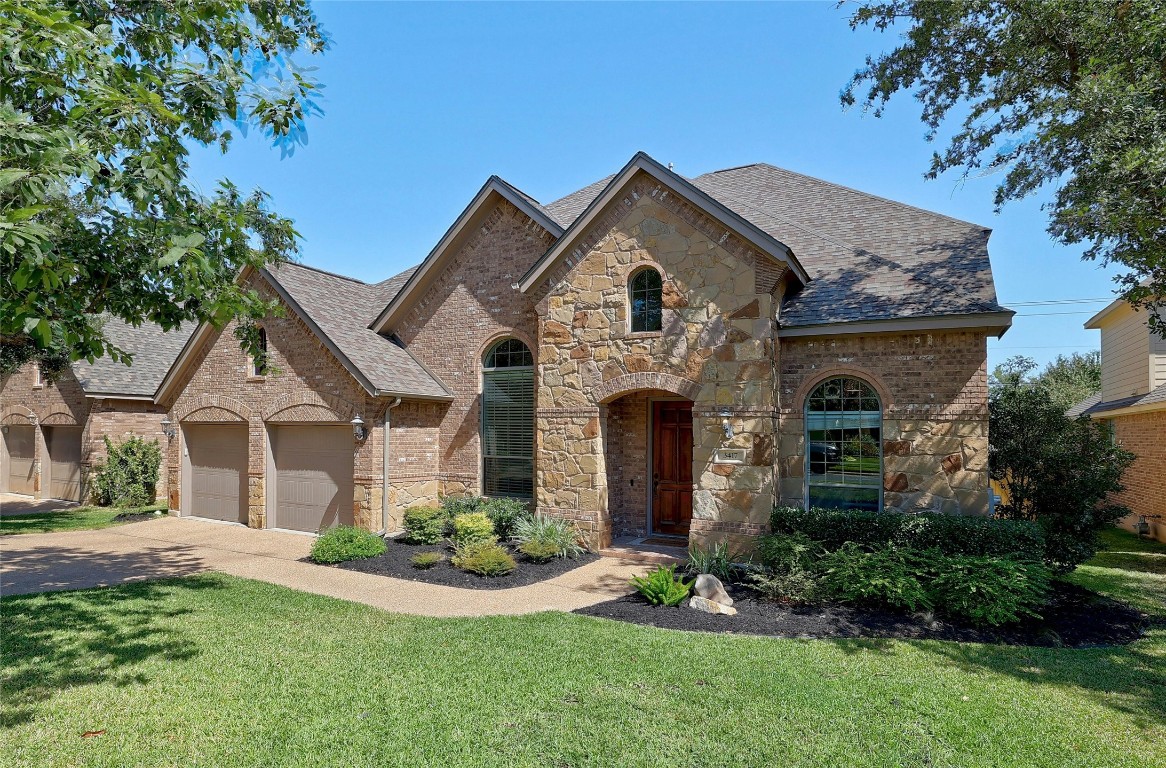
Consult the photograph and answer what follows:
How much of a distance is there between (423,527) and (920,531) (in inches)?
350

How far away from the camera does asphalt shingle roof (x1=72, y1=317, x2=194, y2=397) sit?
19.0 meters

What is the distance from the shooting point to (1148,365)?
16406 mm

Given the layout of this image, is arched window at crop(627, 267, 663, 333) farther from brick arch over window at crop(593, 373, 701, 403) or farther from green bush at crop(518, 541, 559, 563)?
green bush at crop(518, 541, 559, 563)

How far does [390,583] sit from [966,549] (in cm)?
873

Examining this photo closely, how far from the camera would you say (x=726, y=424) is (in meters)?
10.5

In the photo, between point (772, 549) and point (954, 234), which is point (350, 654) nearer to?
point (772, 549)

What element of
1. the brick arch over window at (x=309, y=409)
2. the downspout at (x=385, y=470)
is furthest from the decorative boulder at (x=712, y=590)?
the brick arch over window at (x=309, y=409)

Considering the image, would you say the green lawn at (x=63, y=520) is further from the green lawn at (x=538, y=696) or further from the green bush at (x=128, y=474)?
the green lawn at (x=538, y=696)

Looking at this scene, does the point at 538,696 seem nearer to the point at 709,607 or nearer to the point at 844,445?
the point at 709,607

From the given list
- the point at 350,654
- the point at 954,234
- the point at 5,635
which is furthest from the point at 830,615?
the point at 5,635

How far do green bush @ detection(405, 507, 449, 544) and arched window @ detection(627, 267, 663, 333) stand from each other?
5.60 m

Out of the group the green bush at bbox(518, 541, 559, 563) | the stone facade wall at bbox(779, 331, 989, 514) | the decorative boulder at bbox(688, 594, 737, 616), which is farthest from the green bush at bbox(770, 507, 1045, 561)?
the green bush at bbox(518, 541, 559, 563)

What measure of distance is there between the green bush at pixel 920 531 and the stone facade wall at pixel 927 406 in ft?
2.95

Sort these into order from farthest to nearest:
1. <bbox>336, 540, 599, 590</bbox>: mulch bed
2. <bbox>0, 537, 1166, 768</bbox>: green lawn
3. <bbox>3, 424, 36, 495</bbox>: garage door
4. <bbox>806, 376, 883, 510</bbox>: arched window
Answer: <bbox>3, 424, 36, 495</bbox>: garage door → <bbox>806, 376, 883, 510</bbox>: arched window → <bbox>336, 540, 599, 590</bbox>: mulch bed → <bbox>0, 537, 1166, 768</bbox>: green lawn
